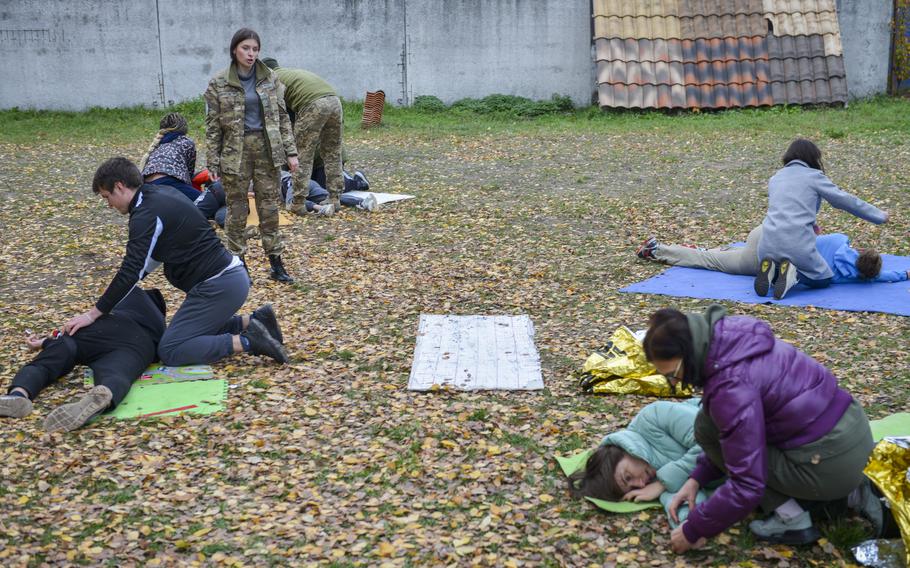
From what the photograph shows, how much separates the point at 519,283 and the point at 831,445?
399 centimetres

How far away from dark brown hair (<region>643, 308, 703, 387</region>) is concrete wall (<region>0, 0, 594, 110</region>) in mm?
15417

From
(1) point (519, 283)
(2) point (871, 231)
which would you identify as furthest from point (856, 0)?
(1) point (519, 283)

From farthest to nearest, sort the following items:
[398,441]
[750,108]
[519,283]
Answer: [750,108], [519,283], [398,441]

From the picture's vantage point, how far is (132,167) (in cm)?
504

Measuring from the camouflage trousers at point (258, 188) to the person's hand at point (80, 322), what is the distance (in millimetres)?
2331

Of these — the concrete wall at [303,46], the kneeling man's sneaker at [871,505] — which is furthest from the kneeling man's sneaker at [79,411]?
the concrete wall at [303,46]

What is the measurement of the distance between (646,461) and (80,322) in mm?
3055

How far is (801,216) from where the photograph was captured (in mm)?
6629

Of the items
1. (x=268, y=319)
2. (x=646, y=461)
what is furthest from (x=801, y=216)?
(x=268, y=319)

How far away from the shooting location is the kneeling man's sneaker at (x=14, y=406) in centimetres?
461

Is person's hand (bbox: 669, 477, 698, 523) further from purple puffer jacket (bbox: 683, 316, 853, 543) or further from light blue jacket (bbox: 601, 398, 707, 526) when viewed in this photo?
purple puffer jacket (bbox: 683, 316, 853, 543)

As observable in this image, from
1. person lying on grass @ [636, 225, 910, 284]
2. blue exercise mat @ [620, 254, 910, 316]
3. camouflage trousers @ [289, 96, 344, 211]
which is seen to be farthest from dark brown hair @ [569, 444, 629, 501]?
camouflage trousers @ [289, 96, 344, 211]

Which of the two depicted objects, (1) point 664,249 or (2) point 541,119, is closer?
(1) point 664,249

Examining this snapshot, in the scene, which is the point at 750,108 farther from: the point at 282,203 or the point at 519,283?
the point at 519,283
